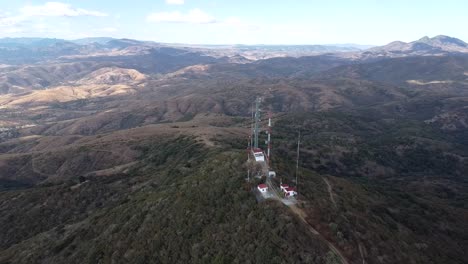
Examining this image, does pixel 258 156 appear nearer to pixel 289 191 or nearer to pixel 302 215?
pixel 289 191

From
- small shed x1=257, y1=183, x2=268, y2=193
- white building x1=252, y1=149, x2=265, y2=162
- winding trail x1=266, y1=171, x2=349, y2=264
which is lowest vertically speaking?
winding trail x1=266, y1=171, x2=349, y2=264

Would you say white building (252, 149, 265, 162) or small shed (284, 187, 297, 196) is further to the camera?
white building (252, 149, 265, 162)

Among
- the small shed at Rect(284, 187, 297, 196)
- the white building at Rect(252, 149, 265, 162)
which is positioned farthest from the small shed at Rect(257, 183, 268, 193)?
the white building at Rect(252, 149, 265, 162)

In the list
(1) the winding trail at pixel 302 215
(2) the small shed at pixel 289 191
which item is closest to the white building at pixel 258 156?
(1) the winding trail at pixel 302 215

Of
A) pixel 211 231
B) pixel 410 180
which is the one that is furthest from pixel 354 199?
pixel 410 180

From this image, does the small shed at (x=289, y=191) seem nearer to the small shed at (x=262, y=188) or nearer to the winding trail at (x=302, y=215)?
the winding trail at (x=302, y=215)

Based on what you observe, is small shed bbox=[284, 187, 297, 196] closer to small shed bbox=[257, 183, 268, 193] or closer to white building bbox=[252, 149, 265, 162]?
small shed bbox=[257, 183, 268, 193]

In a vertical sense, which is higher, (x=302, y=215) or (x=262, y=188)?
(x=262, y=188)

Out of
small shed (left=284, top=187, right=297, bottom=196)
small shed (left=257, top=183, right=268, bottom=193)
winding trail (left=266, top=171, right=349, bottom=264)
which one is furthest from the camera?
small shed (left=257, top=183, right=268, bottom=193)

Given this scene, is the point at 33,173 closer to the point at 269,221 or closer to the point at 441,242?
the point at 269,221

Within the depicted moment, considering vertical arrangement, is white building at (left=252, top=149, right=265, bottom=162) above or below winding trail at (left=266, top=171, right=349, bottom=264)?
above

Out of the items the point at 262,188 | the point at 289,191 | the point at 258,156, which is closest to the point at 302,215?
the point at 289,191
